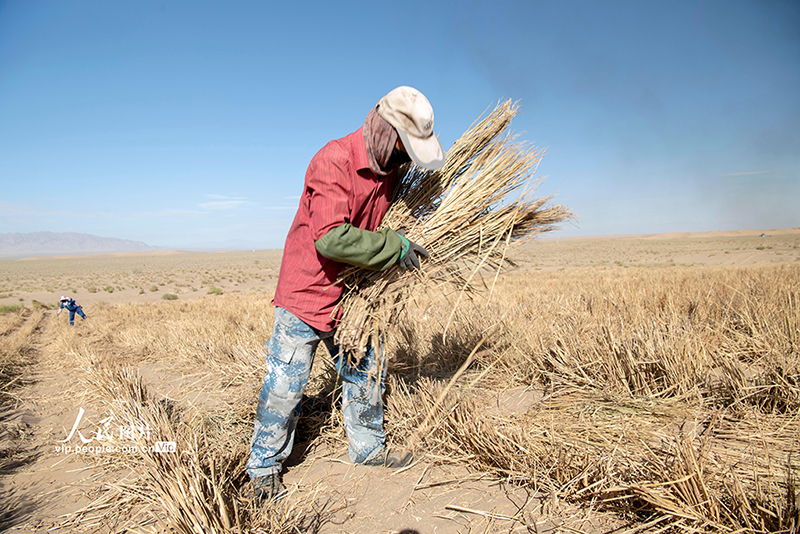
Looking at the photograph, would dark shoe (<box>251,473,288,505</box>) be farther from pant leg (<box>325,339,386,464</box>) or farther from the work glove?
the work glove

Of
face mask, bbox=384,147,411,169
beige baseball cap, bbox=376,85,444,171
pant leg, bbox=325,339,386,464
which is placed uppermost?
beige baseball cap, bbox=376,85,444,171

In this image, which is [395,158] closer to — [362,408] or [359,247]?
[359,247]

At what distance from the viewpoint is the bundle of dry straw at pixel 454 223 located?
1905 mm

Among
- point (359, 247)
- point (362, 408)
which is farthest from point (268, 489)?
point (359, 247)

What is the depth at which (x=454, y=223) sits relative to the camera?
202 cm

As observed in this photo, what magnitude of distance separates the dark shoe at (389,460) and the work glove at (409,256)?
0.95 metres

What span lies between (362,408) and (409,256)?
82 centimetres

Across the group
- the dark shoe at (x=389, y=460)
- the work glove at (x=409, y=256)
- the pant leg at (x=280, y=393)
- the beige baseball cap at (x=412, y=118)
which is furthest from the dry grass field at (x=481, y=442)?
the beige baseball cap at (x=412, y=118)

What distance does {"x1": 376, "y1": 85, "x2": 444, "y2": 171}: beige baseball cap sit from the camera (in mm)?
1635

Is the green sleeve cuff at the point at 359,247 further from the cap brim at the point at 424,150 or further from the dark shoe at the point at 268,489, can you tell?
the dark shoe at the point at 268,489

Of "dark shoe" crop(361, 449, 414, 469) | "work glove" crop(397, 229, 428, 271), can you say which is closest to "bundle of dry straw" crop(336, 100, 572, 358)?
"work glove" crop(397, 229, 428, 271)

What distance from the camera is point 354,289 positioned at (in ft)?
6.38

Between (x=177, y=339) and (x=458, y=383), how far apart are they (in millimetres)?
3304

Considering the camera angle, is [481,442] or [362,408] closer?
[481,442]
